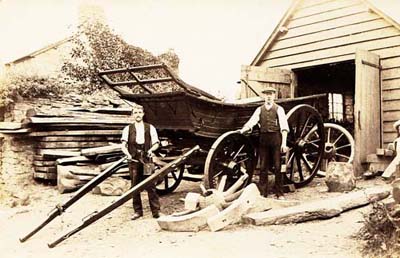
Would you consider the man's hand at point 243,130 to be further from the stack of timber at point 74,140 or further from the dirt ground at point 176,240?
the stack of timber at point 74,140

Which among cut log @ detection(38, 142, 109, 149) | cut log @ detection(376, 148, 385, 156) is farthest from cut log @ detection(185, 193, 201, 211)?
cut log @ detection(38, 142, 109, 149)

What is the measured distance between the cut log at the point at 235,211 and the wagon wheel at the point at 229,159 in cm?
84

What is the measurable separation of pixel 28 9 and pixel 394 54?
668 centimetres

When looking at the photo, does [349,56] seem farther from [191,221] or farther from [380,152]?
[191,221]

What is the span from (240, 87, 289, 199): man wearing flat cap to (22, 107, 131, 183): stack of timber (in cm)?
338

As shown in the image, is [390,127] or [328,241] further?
[390,127]

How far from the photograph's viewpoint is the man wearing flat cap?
20.5 feet

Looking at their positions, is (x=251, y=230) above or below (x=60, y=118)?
below

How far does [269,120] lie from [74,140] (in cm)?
477

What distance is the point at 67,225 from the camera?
592 centimetres

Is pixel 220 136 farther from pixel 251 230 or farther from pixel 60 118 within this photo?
pixel 60 118

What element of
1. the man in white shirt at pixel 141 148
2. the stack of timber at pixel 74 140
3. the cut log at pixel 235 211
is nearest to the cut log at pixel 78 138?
the stack of timber at pixel 74 140

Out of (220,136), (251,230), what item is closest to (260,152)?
(220,136)

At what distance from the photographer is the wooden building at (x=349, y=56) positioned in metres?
8.20
